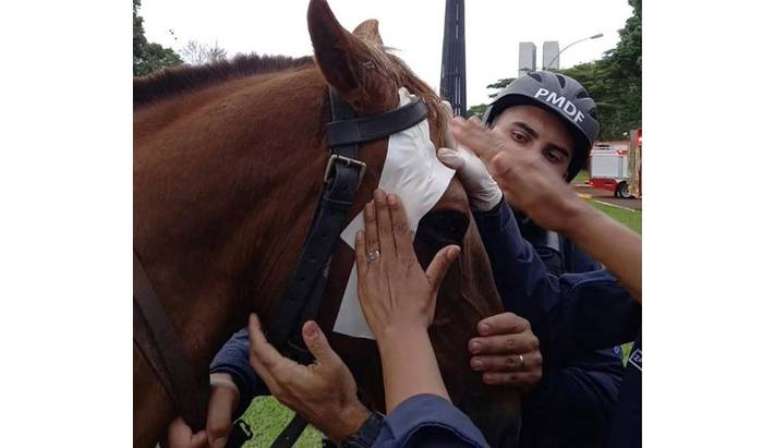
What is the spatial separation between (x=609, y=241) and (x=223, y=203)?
56 centimetres

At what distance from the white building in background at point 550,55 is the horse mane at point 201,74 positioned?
430 millimetres

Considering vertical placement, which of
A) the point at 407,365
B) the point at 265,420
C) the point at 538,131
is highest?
the point at 538,131

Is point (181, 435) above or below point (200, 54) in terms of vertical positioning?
below

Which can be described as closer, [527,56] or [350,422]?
[350,422]

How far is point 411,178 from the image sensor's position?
87cm

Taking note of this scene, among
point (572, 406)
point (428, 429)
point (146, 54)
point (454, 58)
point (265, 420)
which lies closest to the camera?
point (428, 429)

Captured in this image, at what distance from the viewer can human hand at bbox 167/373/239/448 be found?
893 mm

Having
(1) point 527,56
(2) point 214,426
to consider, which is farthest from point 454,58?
(2) point 214,426

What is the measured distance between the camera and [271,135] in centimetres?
89

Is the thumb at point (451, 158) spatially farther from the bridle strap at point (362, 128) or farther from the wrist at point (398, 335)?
the wrist at point (398, 335)

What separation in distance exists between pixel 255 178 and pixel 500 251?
46 centimetres

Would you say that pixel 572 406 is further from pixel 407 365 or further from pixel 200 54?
pixel 200 54

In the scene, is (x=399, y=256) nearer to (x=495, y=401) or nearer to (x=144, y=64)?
(x=495, y=401)
